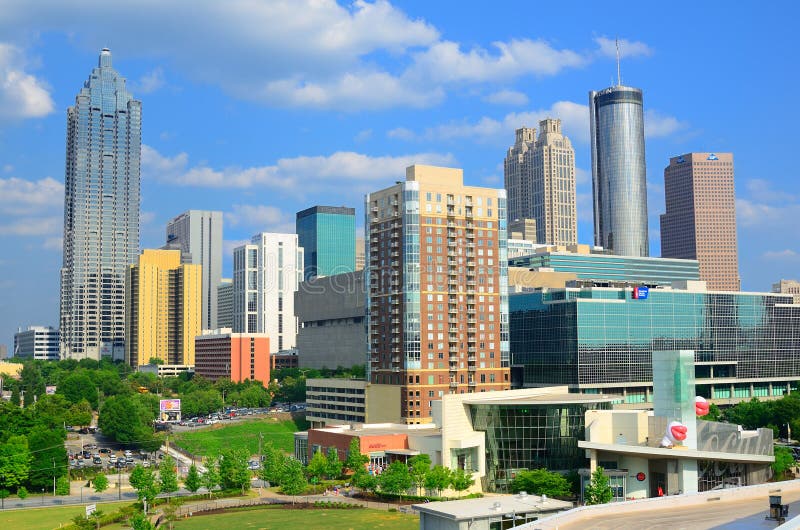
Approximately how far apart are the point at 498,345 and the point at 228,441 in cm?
6384

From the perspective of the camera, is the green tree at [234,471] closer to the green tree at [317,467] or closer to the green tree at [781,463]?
the green tree at [317,467]

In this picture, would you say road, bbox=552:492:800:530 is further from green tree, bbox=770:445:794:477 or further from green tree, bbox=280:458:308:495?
green tree, bbox=280:458:308:495

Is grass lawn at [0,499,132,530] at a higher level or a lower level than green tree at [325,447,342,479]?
lower

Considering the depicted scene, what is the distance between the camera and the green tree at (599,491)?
91750mm

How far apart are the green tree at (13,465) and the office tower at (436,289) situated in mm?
68360

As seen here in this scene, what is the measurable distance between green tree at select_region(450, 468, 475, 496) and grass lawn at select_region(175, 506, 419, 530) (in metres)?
12.2

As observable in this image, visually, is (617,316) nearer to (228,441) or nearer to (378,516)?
(228,441)

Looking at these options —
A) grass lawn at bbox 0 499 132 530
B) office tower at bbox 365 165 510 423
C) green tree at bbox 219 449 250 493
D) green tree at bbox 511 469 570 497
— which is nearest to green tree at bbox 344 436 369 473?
green tree at bbox 219 449 250 493

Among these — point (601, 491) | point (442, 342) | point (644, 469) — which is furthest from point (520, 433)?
point (442, 342)

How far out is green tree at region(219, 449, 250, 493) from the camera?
120 metres

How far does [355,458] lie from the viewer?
126562 mm

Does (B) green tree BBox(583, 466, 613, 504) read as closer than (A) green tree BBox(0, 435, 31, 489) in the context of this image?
Yes

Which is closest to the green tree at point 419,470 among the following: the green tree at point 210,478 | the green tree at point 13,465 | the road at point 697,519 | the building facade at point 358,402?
the green tree at point 210,478

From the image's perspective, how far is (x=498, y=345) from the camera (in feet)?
578
